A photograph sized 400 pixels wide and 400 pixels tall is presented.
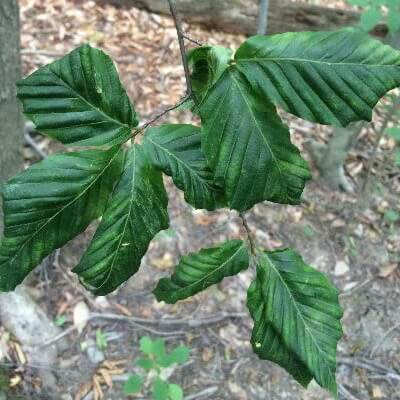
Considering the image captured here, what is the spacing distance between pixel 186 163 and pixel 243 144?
126mm

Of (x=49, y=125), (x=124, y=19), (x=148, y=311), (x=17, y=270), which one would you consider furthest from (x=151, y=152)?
(x=124, y=19)

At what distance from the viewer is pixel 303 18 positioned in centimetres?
339

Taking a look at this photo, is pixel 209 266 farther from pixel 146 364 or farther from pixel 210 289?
pixel 210 289

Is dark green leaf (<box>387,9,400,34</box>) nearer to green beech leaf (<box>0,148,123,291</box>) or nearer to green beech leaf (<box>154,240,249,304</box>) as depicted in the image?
green beech leaf (<box>154,240,249,304</box>)

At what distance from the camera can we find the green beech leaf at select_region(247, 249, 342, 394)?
2.64ft

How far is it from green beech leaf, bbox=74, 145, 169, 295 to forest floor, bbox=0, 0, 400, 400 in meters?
1.57

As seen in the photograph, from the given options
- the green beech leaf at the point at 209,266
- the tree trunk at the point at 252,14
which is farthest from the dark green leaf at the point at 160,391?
the tree trunk at the point at 252,14

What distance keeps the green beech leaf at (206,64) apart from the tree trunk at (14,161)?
1.04 metres

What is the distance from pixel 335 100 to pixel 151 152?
0.27m

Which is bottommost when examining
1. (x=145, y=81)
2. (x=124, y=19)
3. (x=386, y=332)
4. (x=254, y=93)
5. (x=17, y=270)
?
(x=386, y=332)

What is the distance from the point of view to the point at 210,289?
248 cm

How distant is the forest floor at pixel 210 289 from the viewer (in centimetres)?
222

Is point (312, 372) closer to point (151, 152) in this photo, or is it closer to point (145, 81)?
point (151, 152)

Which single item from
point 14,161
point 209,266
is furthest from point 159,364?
point 209,266
